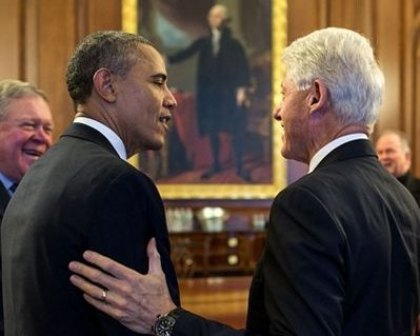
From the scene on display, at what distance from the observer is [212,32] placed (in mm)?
8523

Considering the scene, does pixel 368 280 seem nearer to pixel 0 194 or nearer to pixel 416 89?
pixel 0 194

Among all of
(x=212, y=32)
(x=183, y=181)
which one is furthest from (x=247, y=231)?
(x=212, y=32)

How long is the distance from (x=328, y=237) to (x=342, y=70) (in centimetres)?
46

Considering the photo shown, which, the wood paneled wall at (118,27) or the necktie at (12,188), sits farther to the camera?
the wood paneled wall at (118,27)

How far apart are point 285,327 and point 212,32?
23.0 ft

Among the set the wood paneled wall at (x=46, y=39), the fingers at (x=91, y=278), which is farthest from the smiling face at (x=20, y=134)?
the wood paneled wall at (x=46, y=39)

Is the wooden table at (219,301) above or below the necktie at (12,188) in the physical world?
below

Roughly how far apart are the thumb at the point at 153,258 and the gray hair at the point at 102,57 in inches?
20.1

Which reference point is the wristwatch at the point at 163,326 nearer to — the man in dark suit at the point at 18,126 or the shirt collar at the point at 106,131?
the shirt collar at the point at 106,131

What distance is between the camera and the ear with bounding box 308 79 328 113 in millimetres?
1976

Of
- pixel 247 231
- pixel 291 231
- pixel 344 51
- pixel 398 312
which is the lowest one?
pixel 247 231

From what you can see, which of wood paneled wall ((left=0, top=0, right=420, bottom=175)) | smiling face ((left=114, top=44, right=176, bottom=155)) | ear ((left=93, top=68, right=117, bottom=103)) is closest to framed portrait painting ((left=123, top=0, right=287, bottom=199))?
wood paneled wall ((left=0, top=0, right=420, bottom=175))

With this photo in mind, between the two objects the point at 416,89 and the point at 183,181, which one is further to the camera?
the point at 416,89

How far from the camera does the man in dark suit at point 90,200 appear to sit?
185 cm
